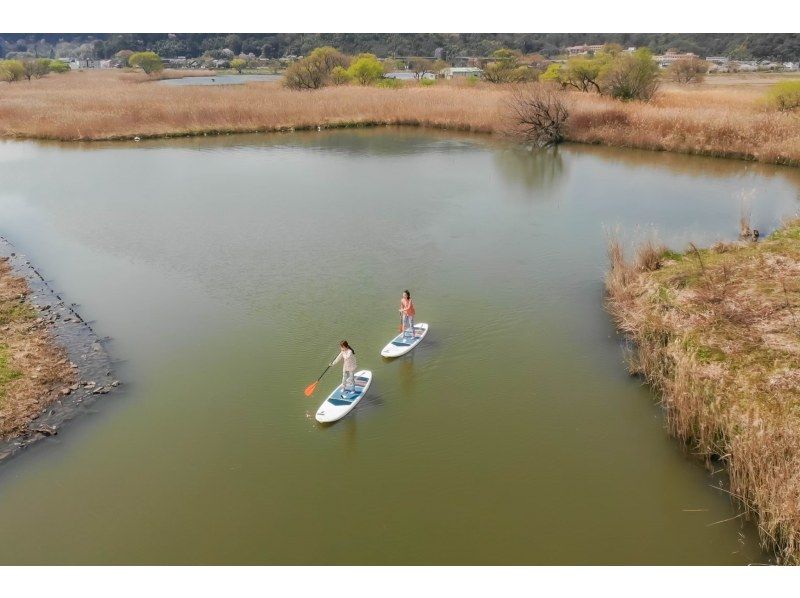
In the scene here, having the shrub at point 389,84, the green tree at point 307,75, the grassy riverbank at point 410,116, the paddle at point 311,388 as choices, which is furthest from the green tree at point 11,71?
the paddle at point 311,388

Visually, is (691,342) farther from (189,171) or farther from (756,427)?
(189,171)

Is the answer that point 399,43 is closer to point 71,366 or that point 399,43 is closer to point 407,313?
point 407,313

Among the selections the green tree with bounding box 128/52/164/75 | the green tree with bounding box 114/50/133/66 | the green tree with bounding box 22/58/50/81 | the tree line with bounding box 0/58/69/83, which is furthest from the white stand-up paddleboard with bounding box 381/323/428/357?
the green tree with bounding box 114/50/133/66

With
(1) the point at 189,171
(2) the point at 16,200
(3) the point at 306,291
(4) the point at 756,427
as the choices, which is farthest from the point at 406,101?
(4) the point at 756,427

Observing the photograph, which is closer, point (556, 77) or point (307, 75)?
point (556, 77)

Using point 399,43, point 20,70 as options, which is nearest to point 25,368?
point 20,70

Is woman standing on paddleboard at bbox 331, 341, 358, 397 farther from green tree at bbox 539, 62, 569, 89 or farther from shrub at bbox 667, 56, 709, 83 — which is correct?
shrub at bbox 667, 56, 709, 83

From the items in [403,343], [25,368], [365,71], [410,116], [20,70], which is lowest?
[403,343]
